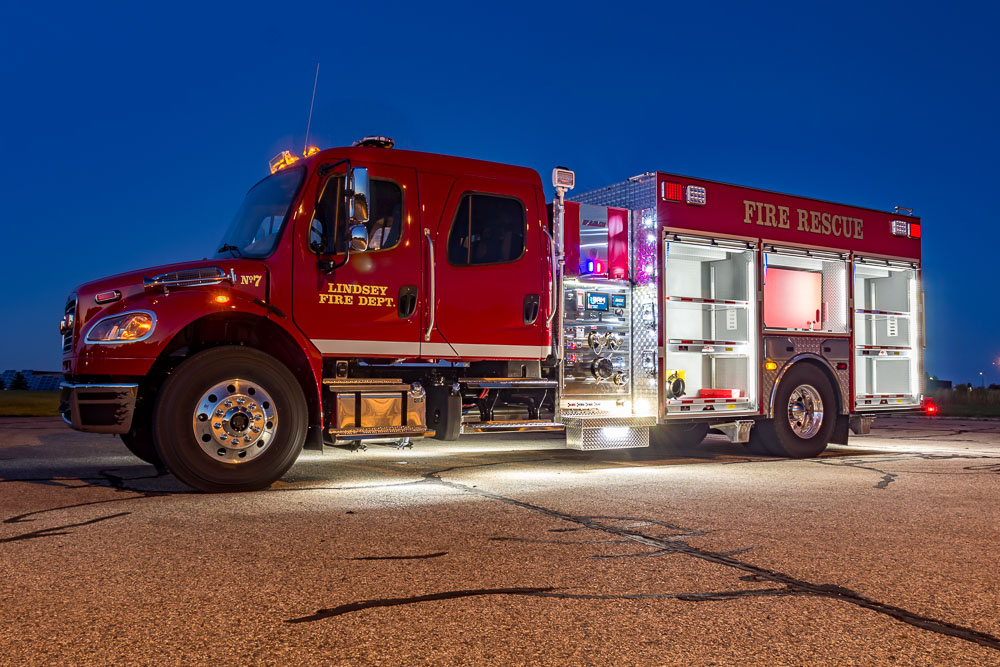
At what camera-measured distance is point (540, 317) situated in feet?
29.1

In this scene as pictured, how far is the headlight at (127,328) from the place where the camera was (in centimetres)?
704

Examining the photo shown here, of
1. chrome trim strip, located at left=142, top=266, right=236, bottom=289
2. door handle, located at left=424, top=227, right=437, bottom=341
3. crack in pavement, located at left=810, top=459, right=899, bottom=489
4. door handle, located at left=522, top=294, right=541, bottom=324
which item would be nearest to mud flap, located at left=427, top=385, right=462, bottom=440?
door handle, located at left=424, top=227, right=437, bottom=341

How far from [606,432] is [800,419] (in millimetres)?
3199

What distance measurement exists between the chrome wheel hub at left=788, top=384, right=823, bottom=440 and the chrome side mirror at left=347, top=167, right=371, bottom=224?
6199mm

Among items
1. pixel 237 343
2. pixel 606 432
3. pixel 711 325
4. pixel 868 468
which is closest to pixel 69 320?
Answer: pixel 237 343

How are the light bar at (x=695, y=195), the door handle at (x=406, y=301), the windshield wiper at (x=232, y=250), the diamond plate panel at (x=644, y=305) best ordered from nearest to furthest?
the windshield wiper at (x=232, y=250) < the door handle at (x=406, y=301) < the diamond plate panel at (x=644, y=305) < the light bar at (x=695, y=195)

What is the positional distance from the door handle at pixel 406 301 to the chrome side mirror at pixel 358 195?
73 centimetres

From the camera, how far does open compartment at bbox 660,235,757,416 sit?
10.4 meters

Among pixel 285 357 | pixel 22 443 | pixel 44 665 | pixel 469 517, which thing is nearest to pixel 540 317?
pixel 285 357

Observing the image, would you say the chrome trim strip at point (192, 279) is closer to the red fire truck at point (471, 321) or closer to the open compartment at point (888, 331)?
the red fire truck at point (471, 321)

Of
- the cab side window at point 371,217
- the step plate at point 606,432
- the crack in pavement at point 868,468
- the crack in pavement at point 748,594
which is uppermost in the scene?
the cab side window at point 371,217

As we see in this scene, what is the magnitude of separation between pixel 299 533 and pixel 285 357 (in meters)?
2.54

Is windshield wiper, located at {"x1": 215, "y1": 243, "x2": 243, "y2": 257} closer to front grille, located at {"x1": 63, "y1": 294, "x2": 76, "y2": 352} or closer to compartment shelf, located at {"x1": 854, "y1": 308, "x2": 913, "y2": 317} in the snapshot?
front grille, located at {"x1": 63, "y1": 294, "x2": 76, "y2": 352}

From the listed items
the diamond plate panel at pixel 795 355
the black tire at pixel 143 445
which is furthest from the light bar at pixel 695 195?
the black tire at pixel 143 445
